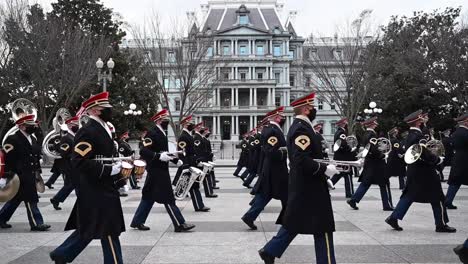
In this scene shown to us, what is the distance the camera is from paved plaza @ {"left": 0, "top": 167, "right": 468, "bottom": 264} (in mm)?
7000

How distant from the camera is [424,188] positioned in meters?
8.73

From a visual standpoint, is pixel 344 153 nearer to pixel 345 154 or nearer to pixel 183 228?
pixel 345 154

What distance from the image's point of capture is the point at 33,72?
2866cm

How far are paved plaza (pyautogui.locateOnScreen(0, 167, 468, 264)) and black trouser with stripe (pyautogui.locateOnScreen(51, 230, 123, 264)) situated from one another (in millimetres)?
1062

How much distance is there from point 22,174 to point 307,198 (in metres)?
5.82

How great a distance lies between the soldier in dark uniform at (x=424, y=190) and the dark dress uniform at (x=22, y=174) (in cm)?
630

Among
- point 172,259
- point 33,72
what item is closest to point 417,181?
point 172,259

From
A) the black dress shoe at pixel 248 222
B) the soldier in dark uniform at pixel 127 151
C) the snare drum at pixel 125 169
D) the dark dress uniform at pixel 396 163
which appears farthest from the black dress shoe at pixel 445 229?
the soldier in dark uniform at pixel 127 151

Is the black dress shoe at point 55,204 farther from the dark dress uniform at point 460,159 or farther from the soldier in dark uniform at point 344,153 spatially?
the dark dress uniform at point 460,159

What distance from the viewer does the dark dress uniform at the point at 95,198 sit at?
5641 millimetres

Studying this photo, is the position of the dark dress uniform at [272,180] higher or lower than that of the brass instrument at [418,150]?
lower

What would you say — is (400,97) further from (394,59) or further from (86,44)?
(86,44)

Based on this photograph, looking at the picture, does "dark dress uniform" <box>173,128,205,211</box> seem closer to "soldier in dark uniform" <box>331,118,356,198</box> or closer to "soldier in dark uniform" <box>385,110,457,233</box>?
"soldier in dark uniform" <box>331,118,356,198</box>

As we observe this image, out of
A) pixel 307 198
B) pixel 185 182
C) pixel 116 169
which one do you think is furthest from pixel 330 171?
pixel 185 182
